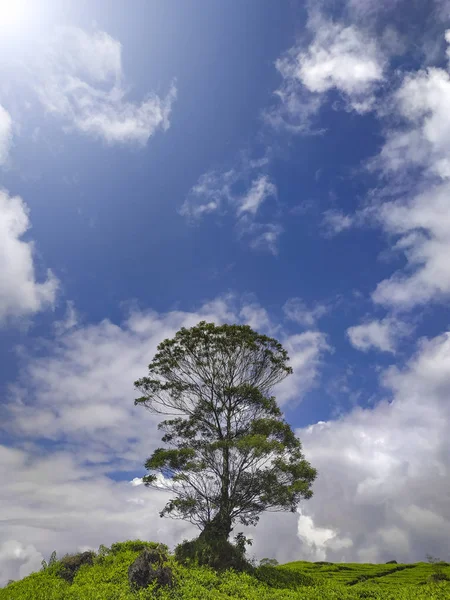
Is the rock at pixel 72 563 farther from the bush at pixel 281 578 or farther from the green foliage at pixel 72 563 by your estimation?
the bush at pixel 281 578

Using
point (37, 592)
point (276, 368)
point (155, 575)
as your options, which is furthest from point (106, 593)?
point (276, 368)

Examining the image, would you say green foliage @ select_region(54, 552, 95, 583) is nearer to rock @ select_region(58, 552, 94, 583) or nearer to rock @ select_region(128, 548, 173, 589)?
rock @ select_region(58, 552, 94, 583)

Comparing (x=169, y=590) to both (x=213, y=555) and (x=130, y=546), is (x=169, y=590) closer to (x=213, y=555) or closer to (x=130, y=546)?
(x=213, y=555)

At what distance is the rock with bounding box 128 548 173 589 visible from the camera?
1580cm

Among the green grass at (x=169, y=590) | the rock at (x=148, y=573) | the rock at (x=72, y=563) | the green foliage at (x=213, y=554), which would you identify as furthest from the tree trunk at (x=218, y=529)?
the rock at (x=148, y=573)

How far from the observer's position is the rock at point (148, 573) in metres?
15.8

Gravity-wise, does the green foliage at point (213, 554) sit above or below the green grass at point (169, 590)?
above

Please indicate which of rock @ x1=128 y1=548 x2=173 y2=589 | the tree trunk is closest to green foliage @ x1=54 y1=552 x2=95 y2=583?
rock @ x1=128 y1=548 x2=173 y2=589

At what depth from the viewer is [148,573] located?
52.5ft

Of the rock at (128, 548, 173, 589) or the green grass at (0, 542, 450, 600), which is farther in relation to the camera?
the rock at (128, 548, 173, 589)

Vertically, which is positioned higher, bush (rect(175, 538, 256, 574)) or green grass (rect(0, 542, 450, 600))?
bush (rect(175, 538, 256, 574))

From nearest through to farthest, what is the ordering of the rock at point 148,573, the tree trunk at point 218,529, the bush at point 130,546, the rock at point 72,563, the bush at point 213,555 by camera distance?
1. the rock at point 148,573
2. the rock at point 72,563
3. the bush at point 213,555
4. the bush at point 130,546
5. the tree trunk at point 218,529

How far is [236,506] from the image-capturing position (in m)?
23.2

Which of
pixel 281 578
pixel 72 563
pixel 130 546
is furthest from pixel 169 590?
pixel 281 578
